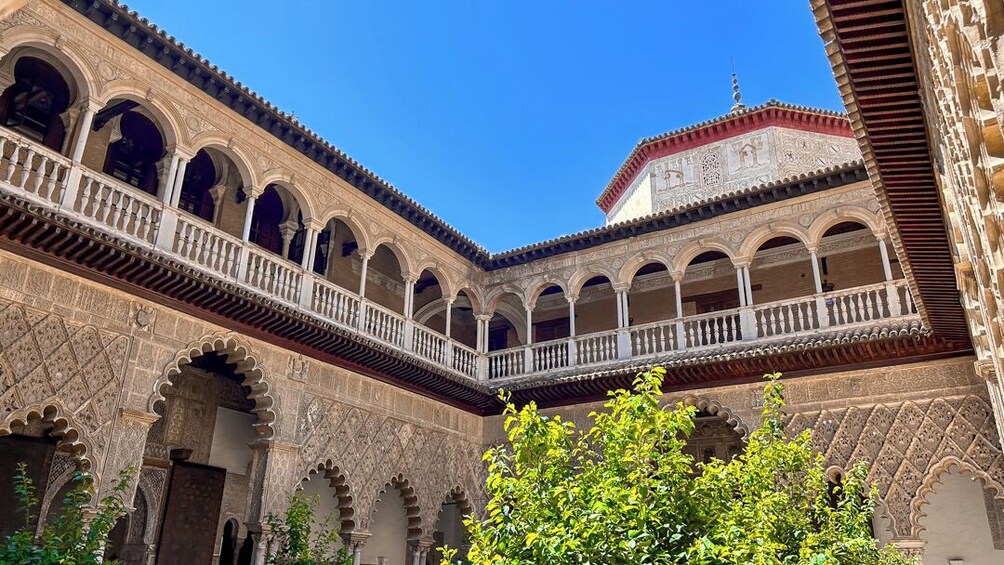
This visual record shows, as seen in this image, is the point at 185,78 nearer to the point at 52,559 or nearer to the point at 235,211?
the point at 235,211

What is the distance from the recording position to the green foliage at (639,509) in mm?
3162

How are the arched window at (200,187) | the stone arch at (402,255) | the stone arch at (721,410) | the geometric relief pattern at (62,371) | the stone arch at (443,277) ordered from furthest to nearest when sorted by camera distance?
the stone arch at (443,277) → the stone arch at (402,255) → the arched window at (200,187) → the stone arch at (721,410) → the geometric relief pattern at (62,371)

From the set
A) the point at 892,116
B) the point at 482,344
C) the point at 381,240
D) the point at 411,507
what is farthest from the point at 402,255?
the point at 892,116

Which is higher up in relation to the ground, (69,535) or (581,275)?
(581,275)

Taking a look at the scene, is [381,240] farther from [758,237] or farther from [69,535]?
[69,535]

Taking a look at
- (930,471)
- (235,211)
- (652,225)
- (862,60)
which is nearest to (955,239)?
(862,60)

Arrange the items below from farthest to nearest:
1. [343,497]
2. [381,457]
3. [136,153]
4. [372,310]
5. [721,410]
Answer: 1. [372,310]
2. [721,410]
3. [381,457]
4. [136,153]
5. [343,497]

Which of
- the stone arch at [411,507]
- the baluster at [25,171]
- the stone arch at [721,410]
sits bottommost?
the stone arch at [411,507]

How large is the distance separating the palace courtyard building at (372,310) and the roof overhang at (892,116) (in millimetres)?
19

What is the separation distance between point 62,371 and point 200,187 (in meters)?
4.19

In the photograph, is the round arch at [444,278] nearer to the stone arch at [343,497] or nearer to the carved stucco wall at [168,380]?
the carved stucco wall at [168,380]

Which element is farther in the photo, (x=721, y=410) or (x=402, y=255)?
(x=402, y=255)

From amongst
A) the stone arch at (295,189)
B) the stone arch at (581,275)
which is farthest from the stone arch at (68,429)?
the stone arch at (581,275)

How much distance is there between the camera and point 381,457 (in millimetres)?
10000
